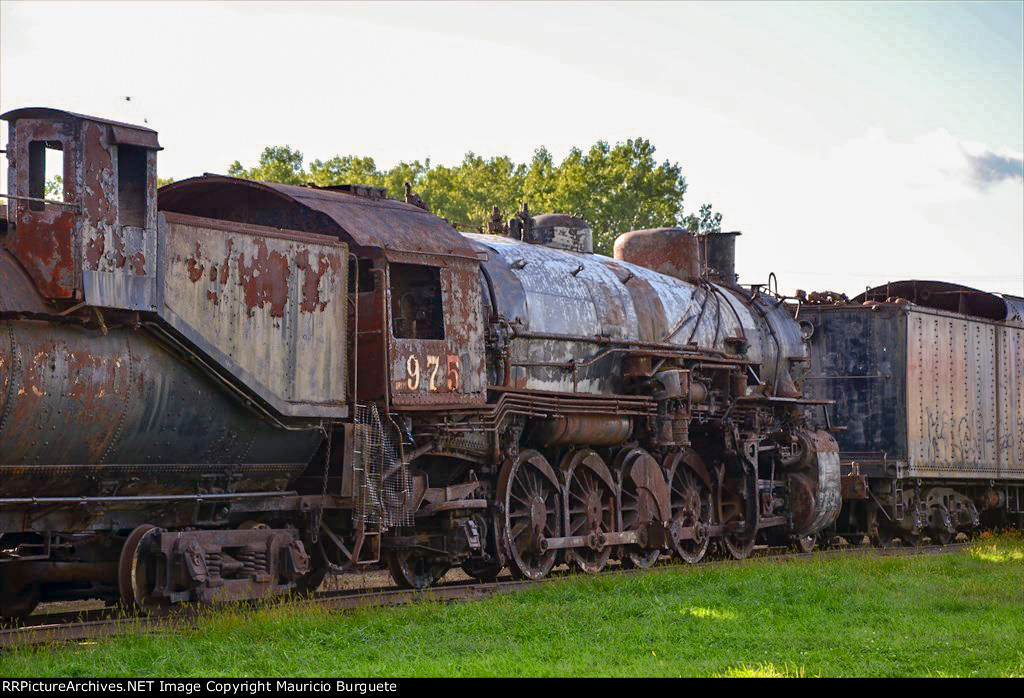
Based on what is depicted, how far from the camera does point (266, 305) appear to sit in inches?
446

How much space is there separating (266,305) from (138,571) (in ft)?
7.87

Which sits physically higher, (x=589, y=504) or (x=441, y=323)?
(x=441, y=323)

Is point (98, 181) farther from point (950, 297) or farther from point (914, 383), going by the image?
point (950, 297)

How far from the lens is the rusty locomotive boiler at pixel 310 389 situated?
991 cm

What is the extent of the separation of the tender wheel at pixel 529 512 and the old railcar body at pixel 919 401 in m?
7.02

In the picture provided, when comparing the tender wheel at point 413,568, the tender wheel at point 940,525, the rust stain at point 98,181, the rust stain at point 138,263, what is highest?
the rust stain at point 98,181

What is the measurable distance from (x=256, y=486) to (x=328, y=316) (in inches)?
64.1

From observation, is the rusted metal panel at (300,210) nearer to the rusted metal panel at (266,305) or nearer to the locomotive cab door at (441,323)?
the locomotive cab door at (441,323)

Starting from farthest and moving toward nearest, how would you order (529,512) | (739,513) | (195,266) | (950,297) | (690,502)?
(950,297), (739,513), (690,502), (529,512), (195,266)

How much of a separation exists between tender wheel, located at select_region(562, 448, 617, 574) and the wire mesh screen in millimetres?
3144

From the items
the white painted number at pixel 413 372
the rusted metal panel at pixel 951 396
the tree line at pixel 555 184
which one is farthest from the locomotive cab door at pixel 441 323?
the tree line at pixel 555 184

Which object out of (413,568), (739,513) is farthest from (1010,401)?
(413,568)

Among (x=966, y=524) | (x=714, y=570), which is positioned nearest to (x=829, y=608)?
(x=714, y=570)

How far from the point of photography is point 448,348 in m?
13.0
